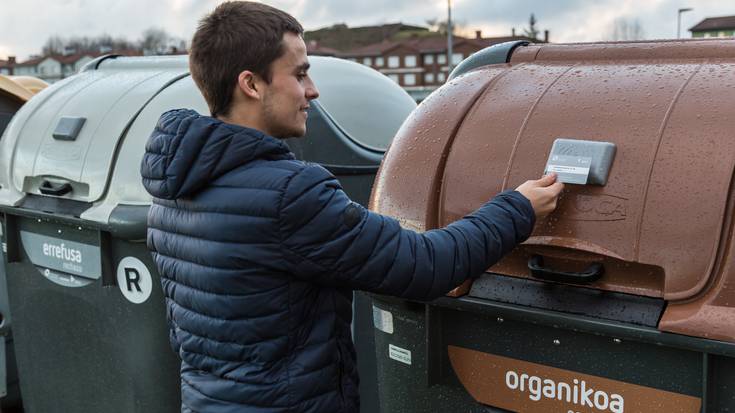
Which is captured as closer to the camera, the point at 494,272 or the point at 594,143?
the point at 594,143

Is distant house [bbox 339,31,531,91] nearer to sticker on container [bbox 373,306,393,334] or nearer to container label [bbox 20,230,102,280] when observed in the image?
container label [bbox 20,230,102,280]

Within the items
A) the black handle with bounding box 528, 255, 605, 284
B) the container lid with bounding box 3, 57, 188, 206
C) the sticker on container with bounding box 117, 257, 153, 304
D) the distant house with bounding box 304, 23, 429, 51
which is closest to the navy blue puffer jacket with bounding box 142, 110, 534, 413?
the black handle with bounding box 528, 255, 605, 284

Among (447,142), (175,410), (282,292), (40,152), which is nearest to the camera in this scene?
(282,292)

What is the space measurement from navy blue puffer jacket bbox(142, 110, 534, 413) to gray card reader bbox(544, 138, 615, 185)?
0.45 ft

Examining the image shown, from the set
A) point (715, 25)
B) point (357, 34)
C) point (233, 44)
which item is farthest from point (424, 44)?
point (233, 44)

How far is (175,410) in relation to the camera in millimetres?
3045

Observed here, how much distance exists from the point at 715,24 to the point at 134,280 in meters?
45.3

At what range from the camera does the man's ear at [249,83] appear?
1792mm

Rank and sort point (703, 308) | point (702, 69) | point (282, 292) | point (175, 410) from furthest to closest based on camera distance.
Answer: point (175, 410) < point (702, 69) < point (282, 292) < point (703, 308)

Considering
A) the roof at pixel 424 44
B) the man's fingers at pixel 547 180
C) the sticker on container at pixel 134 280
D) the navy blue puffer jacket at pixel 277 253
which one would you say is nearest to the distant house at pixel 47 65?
the roof at pixel 424 44

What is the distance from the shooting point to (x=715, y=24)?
1677 inches

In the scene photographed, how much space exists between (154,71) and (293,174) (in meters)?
2.08

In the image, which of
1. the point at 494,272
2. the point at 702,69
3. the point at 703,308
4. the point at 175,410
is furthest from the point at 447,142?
the point at 175,410

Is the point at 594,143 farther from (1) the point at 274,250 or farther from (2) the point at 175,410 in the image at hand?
(2) the point at 175,410
